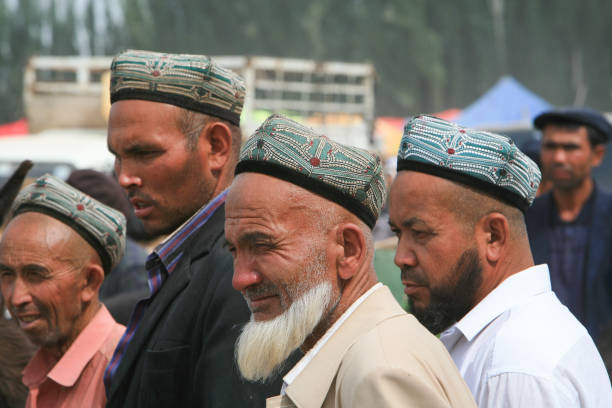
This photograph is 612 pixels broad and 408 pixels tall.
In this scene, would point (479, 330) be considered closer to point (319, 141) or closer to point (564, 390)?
point (564, 390)

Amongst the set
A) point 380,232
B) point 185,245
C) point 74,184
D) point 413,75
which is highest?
point 185,245

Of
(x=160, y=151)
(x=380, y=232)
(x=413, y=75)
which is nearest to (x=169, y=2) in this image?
(x=413, y=75)

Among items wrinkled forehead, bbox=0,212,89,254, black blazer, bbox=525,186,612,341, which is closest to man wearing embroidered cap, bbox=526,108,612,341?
black blazer, bbox=525,186,612,341

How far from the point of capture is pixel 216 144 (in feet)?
8.68

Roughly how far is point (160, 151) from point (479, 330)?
1087mm

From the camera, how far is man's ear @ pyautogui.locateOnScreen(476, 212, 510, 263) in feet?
7.82

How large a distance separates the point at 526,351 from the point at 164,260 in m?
1.09

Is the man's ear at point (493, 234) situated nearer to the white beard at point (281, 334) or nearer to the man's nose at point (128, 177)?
the white beard at point (281, 334)

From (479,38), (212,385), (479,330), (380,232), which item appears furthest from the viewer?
(479,38)

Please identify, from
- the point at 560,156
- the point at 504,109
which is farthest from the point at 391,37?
the point at 560,156

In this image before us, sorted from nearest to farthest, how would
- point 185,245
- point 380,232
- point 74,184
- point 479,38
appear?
point 185,245 → point 74,184 → point 380,232 → point 479,38

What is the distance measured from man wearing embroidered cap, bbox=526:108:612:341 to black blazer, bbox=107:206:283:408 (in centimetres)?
312

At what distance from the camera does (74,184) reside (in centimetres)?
483

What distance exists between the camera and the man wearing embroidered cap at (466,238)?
7.63ft
